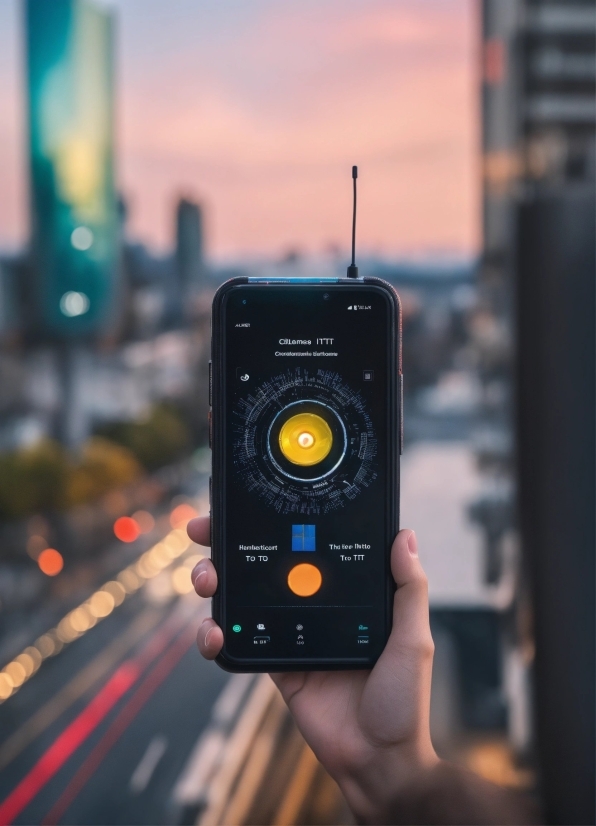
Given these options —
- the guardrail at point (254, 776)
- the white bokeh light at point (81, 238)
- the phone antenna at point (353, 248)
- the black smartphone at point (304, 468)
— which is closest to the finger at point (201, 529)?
the black smartphone at point (304, 468)

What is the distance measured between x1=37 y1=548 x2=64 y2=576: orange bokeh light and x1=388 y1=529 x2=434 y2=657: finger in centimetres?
676

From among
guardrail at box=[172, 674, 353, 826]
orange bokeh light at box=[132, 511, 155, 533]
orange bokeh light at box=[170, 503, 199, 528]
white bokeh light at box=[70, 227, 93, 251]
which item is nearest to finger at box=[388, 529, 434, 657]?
guardrail at box=[172, 674, 353, 826]

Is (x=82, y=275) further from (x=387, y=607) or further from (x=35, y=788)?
(x=387, y=607)

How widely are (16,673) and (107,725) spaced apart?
2.61 feet

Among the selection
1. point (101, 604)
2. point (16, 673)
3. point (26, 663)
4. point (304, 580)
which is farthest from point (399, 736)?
point (101, 604)

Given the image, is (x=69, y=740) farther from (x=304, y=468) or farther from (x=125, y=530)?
(x=304, y=468)

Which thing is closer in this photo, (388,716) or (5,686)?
(388,716)

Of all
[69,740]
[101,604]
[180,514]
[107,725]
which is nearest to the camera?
[69,740]

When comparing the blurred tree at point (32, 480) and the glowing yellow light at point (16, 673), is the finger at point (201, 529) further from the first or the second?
the blurred tree at point (32, 480)

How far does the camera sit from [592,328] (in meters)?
2.18

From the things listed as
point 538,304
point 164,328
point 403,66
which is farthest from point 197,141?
point 538,304

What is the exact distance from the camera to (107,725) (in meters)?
5.09

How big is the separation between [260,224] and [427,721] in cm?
252

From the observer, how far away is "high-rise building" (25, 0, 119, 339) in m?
7.71
